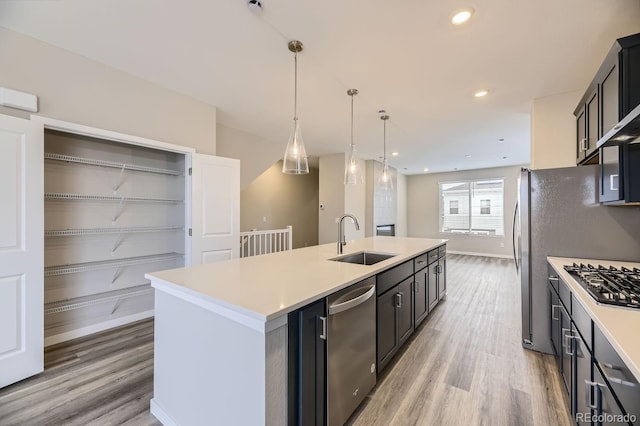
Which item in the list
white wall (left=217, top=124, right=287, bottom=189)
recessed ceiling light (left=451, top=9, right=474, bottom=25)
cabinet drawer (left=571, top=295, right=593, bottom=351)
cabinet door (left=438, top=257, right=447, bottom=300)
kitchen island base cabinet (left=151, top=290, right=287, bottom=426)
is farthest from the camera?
white wall (left=217, top=124, right=287, bottom=189)

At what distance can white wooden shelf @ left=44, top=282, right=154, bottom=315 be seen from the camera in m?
2.57

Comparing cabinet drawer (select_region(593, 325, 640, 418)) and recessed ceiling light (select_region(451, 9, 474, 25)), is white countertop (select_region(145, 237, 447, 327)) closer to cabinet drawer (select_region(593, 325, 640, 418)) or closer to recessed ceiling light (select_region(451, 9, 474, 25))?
cabinet drawer (select_region(593, 325, 640, 418))

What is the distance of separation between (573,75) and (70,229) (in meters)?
5.27

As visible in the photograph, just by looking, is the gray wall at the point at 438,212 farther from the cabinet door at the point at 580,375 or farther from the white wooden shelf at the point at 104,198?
the white wooden shelf at the point at 104,198

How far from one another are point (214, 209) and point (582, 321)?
3.45 metres

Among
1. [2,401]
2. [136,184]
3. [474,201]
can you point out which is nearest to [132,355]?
[2,401]

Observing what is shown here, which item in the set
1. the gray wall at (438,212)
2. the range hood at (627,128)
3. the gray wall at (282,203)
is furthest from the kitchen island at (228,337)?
the gray wall at (438,212)

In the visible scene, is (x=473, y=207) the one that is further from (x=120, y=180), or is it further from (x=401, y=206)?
(x=120, y=180)

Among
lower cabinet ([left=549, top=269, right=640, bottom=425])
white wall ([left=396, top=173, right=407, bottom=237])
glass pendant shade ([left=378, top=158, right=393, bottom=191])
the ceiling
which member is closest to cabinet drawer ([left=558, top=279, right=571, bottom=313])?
lower cabinet ([left=549, top=269, right=640, bottom=425])

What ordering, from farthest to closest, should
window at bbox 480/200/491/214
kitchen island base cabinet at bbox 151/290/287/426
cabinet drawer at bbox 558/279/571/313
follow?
window at bbox 480/200/491/214 < cabinet drawer at bbox 558/279/571/313 < kitchen island base cabinet at bbox 151/290/287/426

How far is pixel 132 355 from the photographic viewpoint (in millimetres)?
2410

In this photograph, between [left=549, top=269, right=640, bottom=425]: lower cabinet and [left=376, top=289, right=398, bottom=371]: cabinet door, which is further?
[left=376, top=289, right=398, bottom=371]: cabinet door

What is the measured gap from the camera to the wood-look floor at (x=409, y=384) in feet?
5.50

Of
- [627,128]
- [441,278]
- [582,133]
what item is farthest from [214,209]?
[582,133]
